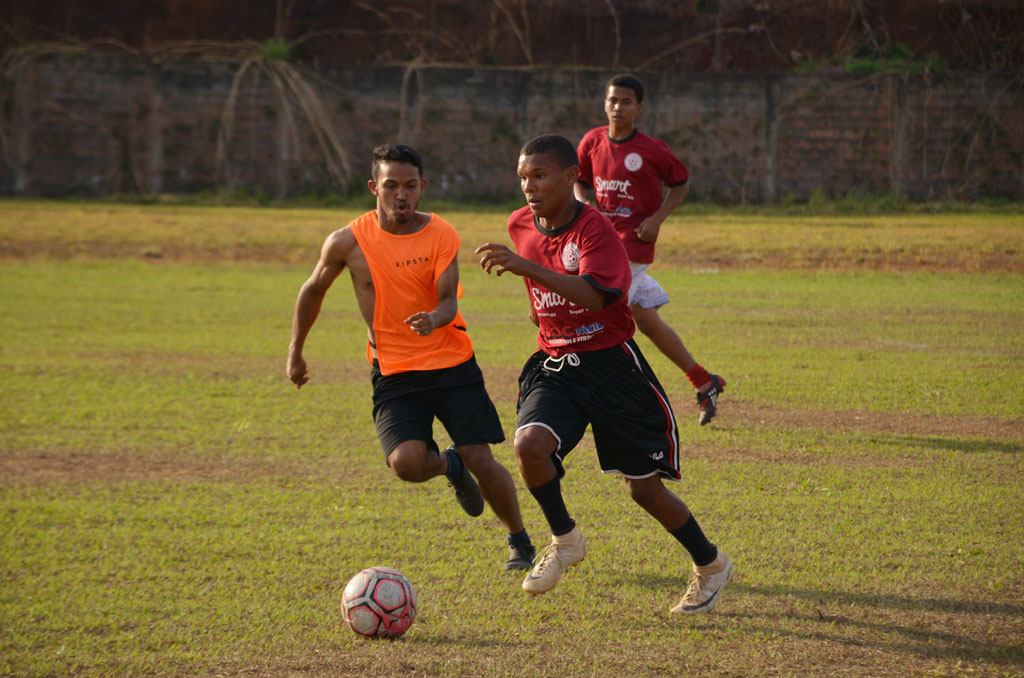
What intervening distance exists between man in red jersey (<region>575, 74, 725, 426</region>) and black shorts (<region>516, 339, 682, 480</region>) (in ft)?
9.35

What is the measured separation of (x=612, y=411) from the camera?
4227 mm

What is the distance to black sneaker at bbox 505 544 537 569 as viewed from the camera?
459cm

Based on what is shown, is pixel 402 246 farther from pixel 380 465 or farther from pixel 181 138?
pixel 181 138

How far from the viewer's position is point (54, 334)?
37.8 ft

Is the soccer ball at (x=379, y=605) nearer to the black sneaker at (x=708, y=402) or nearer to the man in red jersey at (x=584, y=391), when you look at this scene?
the man in red jersey at (x=584, y=391)

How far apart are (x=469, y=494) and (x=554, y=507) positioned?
2.82 ft

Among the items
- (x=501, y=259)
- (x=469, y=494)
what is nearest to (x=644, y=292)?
(x=469, y=494)

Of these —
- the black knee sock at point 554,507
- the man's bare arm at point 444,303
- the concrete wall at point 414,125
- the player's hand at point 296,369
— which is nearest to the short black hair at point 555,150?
the man's bare arm at point 444,303

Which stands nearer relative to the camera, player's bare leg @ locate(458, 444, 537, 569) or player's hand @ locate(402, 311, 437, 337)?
player's hand @ locate(402, 311, 437, 337)

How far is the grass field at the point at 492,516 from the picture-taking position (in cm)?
383

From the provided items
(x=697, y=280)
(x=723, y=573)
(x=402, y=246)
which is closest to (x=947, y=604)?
(x=723, y=573)

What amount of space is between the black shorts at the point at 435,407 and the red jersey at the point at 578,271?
438mm

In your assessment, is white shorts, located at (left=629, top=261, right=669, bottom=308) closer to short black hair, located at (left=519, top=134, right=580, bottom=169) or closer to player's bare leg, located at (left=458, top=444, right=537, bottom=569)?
player's bare leg, located at (left=458, top=444, right=537, bottom=569)

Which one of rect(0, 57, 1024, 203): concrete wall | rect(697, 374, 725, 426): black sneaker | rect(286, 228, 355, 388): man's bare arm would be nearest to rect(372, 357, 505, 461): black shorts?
rect(286, 228, 355, 388): man's bare arm
